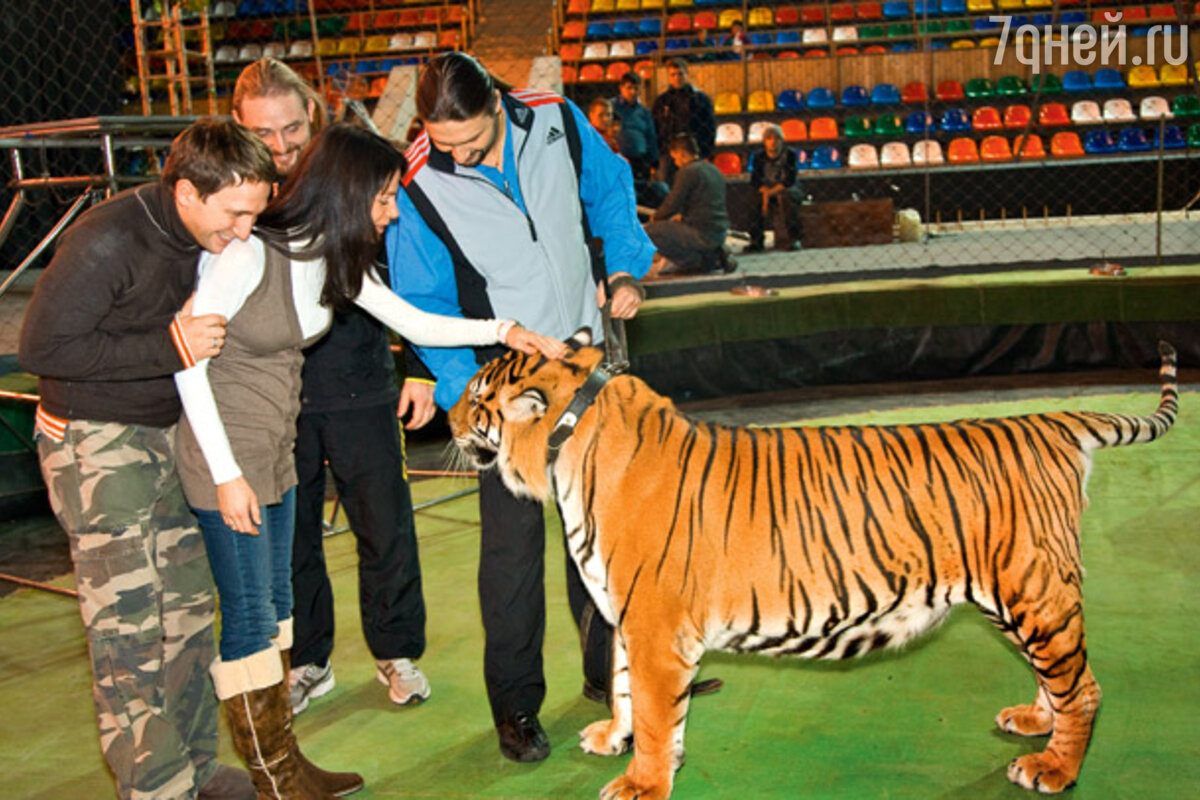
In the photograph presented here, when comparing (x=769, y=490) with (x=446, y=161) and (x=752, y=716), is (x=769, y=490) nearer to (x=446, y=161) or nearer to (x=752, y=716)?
(x=752, y=716)

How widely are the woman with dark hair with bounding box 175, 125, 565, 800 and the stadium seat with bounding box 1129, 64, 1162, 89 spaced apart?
13717mm

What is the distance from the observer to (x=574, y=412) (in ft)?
8.96

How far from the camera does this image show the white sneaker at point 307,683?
3488 mm

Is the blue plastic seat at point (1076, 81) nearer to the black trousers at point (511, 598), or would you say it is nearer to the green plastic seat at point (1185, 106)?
the green plastic seat at point (1185, 106)

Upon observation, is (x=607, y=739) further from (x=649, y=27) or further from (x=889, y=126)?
(x=649, y=27)

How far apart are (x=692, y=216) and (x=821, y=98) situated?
5.43m

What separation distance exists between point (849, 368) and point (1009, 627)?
215 inches

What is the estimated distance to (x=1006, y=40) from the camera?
45.3ft

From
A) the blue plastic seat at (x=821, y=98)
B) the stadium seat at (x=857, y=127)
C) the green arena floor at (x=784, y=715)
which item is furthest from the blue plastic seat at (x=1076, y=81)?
the green arena floor at (x=784, y=715)

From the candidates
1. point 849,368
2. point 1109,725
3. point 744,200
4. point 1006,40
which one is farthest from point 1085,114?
point 1109,725

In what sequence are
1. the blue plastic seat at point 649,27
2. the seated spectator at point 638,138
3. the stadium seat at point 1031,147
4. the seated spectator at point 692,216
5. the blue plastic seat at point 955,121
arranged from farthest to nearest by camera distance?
the blue plastic seat at point 649,27 < the blue plastic seat at point 955,121 < the stadium seat at point 1031,147 < the seated spectator at point 638,138 < the seated spectator at point 692,216

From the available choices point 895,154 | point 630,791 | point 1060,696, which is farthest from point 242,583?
point 895,154

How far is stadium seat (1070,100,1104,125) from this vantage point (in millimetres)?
14016

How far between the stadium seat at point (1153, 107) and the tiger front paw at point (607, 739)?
43.1 feet
